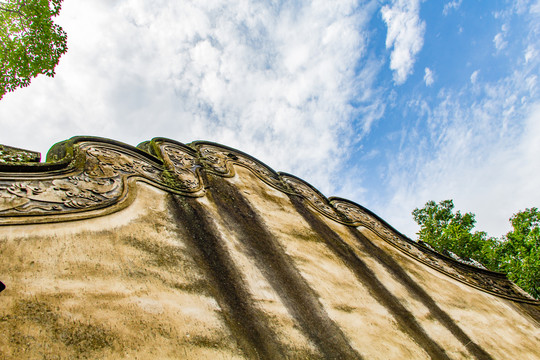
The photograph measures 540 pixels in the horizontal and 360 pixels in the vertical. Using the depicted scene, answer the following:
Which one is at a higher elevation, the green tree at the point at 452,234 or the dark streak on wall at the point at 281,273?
the green tree at the point at 452,234

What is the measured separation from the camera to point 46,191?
93.3 inches

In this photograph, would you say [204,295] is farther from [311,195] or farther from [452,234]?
[452,234]

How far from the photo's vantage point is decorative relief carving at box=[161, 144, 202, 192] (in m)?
3.65

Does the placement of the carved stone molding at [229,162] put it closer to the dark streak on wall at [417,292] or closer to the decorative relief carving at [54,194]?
the dark streak on wall at [417,292]

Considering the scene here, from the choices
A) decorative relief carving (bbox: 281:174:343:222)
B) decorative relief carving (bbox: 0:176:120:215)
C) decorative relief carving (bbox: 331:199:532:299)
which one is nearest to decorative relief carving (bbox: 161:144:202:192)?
decorative relief carving (bbox: 0:176:120:215)

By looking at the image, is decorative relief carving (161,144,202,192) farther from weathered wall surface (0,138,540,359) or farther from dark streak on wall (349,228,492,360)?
dark streak on wall (349,228,492,360)

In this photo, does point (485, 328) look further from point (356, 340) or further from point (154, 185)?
point (154, 185)

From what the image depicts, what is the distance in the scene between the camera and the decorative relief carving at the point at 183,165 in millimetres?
3648

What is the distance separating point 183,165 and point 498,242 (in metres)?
15.5

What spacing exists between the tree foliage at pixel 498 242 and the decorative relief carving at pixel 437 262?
275 inches

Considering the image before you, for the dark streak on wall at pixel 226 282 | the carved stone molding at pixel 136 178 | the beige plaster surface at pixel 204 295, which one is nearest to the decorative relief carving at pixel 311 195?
the carved stone molding at pixel 136 178

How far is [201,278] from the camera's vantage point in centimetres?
234

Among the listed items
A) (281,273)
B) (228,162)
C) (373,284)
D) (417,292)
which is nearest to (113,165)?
(228,162)

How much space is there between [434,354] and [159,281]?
2612mm
